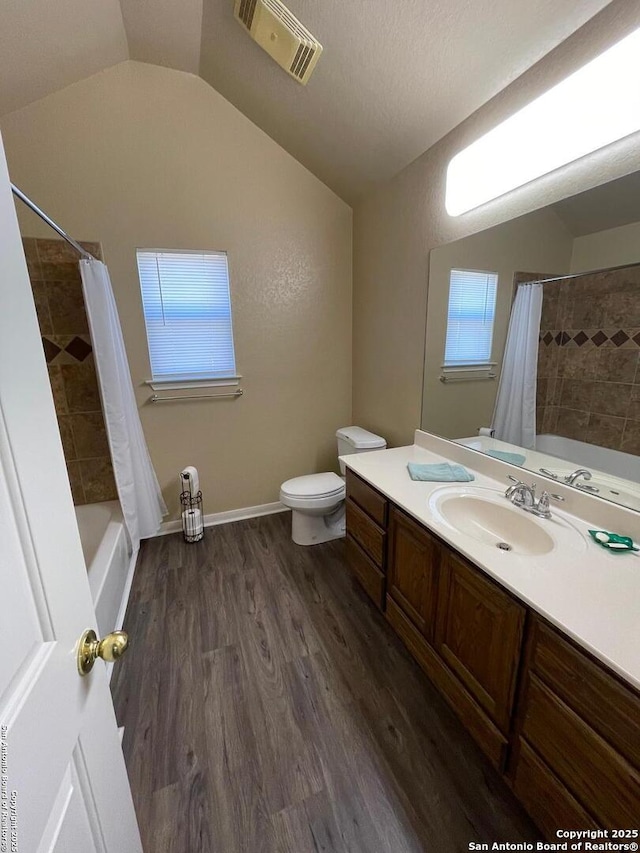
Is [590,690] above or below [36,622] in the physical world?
below

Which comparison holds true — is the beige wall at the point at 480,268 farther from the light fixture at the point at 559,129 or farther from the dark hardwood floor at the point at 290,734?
the dark hardwood floor at the point at 290,734

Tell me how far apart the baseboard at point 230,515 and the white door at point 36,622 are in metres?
2.19

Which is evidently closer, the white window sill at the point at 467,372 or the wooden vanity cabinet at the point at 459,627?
the wooden vanity cabinet at the point at 459,627

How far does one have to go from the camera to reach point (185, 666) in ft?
5.28

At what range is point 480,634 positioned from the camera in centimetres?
112

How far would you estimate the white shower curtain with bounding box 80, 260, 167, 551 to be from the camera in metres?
1.97

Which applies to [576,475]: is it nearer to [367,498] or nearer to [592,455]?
[592,455]

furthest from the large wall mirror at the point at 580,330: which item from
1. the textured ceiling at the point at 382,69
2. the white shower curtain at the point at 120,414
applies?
the white shower curtain at the point at 120,414

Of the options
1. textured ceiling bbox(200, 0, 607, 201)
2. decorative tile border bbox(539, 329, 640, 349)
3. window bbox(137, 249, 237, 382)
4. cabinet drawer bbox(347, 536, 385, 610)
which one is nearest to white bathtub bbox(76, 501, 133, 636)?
window bbox(137, 249, 237, 382)

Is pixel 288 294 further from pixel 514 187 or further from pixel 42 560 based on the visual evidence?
pixel 42 560

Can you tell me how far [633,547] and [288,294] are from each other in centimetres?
239

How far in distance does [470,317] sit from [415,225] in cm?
67

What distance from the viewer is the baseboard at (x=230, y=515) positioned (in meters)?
2.70

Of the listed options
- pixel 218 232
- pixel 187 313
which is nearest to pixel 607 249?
pixel 218 232
